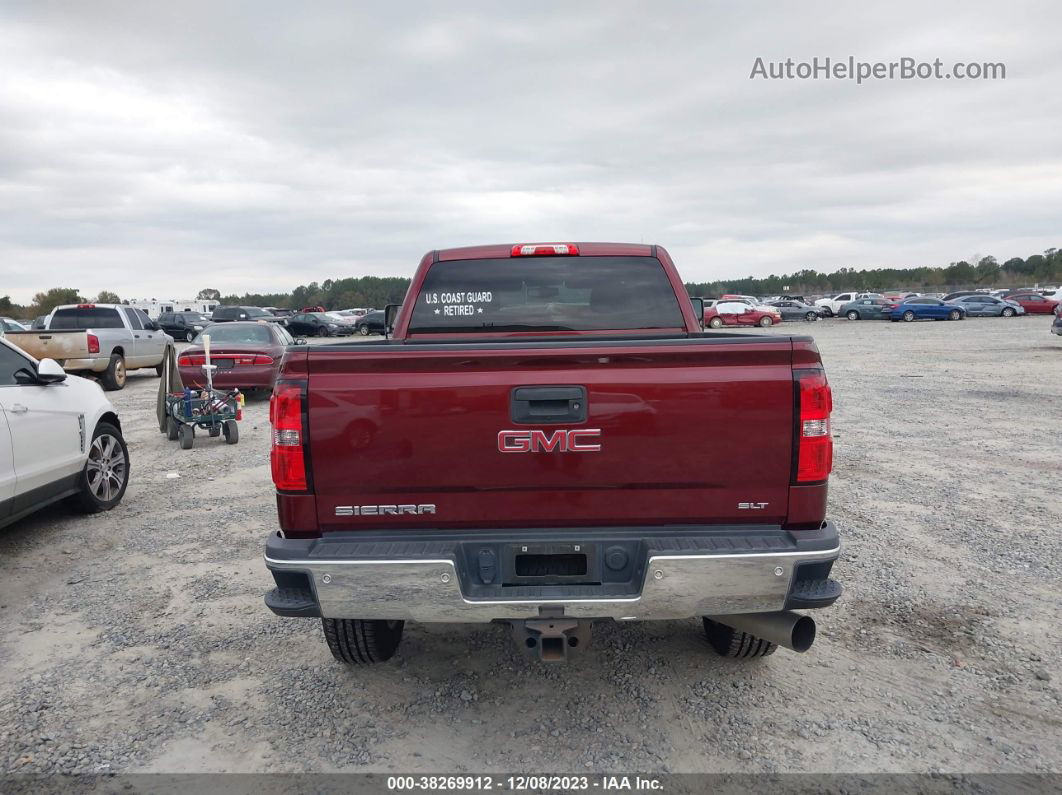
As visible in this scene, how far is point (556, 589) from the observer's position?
9.11ft

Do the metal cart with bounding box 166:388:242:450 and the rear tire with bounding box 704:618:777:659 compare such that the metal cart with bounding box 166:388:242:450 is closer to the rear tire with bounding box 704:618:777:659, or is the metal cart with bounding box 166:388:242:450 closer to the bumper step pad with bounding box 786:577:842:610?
the rear tire with bounding box 704:618:777:659

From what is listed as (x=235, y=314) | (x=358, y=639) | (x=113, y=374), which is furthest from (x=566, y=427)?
(x=235, y=314)

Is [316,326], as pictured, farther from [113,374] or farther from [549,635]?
[549,635]

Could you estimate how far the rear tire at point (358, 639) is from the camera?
3361 mm

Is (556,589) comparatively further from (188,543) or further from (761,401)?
(188,543)

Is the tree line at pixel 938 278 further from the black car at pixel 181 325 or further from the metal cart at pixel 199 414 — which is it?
the metal cart at pixel 199 414

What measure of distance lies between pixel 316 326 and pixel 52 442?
4025 cm

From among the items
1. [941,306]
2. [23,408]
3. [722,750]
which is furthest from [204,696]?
[941,306]

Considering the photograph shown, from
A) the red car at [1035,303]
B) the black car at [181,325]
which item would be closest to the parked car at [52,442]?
the black car at [181,325]

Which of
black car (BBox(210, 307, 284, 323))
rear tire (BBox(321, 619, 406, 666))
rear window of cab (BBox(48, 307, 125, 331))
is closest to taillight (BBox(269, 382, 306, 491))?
rear tire (BBox(321, 619, 406, 666))

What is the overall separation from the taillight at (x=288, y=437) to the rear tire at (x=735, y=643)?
2129 millimetres

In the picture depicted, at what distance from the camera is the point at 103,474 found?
259 inches

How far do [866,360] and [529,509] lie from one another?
20.1 meters

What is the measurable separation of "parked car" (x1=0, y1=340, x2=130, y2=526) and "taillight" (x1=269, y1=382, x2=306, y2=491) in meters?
3.41
